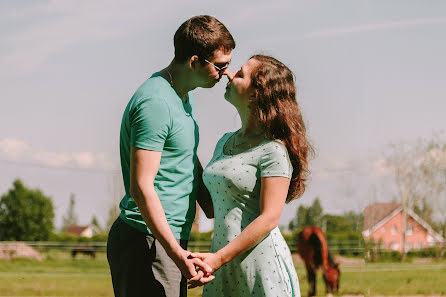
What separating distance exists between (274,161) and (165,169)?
474 millimetres

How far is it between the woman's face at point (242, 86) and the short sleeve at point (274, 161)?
0.24m

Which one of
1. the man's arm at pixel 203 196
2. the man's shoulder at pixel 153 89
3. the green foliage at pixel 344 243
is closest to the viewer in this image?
the man's shoulder at pixel 153 89

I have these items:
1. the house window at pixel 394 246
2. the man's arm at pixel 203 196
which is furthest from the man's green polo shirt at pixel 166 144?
the house window at pixel 394 246

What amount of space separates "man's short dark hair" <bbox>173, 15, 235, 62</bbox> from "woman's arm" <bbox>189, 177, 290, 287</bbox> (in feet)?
2.14

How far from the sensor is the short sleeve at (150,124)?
2.74 m

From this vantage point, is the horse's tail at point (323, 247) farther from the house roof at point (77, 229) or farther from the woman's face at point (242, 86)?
the house roof at point (77, 229)

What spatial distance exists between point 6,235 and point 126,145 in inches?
2643

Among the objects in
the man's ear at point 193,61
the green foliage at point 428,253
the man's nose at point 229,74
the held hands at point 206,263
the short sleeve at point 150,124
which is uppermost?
the man's ear at point 193,61

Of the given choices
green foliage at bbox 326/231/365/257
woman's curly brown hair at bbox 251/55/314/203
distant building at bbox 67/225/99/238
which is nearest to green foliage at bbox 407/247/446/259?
green foliage at bbox 326/231/365/257

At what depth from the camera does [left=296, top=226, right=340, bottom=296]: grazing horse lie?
33.5ft

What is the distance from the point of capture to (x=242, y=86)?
2.88 meters

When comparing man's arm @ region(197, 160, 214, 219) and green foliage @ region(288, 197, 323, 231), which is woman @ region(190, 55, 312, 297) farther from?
green foliage @ region(288, 197, 323, 231)

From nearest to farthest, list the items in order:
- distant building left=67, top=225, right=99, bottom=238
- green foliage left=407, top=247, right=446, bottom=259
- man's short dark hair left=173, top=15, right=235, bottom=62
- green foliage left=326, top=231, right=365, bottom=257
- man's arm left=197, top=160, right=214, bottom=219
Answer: man's short dark hair left=173, top=15, right=235, bottom=62
man's arm left=197, top=160, right=214, bottom=219
green foliage left=407, top=247, right=446, bottom=259
green foliage left=326, top=231, right=365, bottom=257
distant building left=67, top=225, right=99, bottom=238

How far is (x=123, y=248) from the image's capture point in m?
2.89
